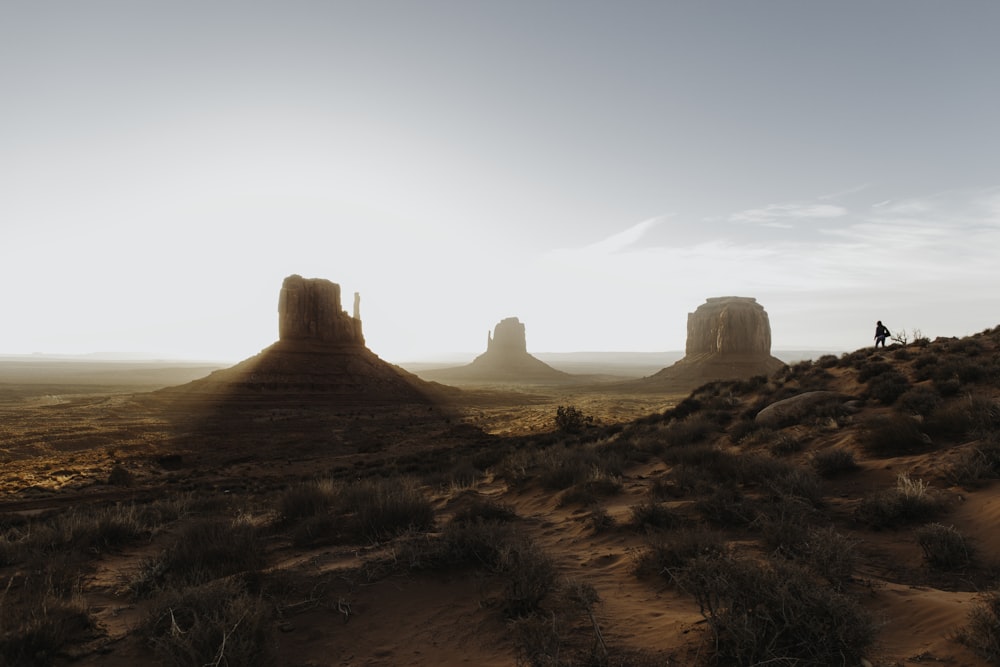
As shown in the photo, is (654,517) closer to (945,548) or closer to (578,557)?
(578,557)

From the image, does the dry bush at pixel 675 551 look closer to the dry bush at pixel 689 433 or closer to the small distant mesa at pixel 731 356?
the dry bush at pixel 689 433

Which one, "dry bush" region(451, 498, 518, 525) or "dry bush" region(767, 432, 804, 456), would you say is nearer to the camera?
"dry bush" region(451, 498, 518, 525)

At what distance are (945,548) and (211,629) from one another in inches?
→ 279

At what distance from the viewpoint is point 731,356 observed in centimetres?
8669

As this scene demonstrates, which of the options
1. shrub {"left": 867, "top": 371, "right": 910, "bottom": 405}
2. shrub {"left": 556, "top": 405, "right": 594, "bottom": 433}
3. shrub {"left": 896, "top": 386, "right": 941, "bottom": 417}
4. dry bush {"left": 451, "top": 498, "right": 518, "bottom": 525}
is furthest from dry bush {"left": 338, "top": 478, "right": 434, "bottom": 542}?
shrub {"left": 556, "top": 405, "right": 594, "bottom": 433}

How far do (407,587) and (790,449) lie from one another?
921 centimetres

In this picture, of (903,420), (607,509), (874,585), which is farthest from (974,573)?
(903,420)

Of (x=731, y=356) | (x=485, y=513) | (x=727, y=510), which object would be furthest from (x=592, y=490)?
(x=731, y=356)

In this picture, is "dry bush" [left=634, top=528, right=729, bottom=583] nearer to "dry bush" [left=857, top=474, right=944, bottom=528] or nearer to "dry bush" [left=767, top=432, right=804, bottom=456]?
"dry bush" [left=857, top=474, right=944, bottom=528]

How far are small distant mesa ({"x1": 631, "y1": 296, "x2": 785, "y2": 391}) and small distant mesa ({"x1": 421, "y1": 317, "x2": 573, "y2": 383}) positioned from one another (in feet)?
115

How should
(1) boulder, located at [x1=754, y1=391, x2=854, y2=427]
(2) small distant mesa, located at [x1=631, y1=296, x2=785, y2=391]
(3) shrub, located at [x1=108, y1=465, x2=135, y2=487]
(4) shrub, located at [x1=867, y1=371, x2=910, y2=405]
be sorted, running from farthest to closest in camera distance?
(2) small distant mesa, located at [x1=631, y1=296, x2=785, y2=391] → (3) shrub, located at [x1=108, y1=465, x2=135, y2=487] → (1) boulder, located at [x1=754, y1=391, x2=854, y2=427] → (4) shrub, located at [x1=867, y1=371, x2=910, y2=405]

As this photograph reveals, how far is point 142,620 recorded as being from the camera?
4344 millimetres

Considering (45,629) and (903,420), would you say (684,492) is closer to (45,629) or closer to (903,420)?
(903,420)

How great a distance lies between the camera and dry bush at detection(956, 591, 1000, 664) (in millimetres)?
2973
